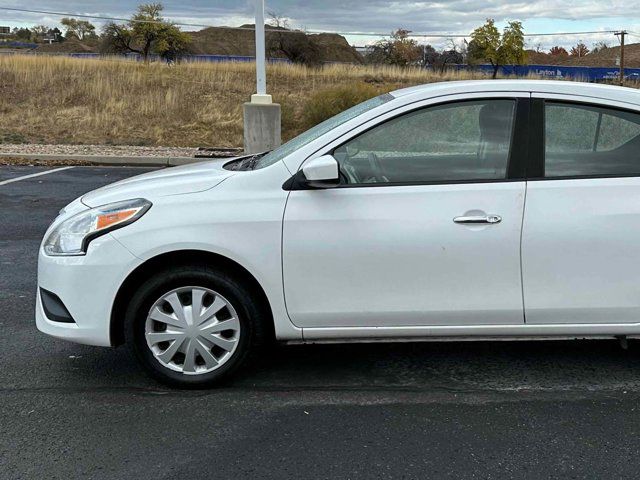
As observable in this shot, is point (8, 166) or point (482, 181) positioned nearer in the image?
point (482, 181)

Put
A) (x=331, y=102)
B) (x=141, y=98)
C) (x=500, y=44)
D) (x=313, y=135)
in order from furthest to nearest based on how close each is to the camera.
Answer: (x=500, y=44) < (x=141, y=98) < (x=331, y=102) < (x=313, y=135)

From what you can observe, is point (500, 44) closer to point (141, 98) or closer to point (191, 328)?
point (141, 98)

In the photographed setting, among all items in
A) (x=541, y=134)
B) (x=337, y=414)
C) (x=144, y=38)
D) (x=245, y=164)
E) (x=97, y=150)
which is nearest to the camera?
(x=337, y=414)

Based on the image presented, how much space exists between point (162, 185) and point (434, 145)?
159 centimetres

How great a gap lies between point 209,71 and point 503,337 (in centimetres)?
2218

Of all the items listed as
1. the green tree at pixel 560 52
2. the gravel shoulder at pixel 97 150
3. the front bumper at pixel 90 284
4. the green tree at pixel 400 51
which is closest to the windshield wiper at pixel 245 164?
the front bumper at pixel 90 284

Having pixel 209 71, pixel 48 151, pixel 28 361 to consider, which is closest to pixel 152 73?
pixel 209 71

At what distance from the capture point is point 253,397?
12.8 feet

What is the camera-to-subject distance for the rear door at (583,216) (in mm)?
3771

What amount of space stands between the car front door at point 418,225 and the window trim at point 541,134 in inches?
2.4

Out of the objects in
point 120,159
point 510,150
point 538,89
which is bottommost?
point 120,159

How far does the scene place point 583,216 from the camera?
12.4ft

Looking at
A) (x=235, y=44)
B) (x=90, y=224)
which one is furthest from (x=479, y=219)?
(x=235, y=44)

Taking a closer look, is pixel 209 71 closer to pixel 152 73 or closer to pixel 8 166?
pixel 152 73
